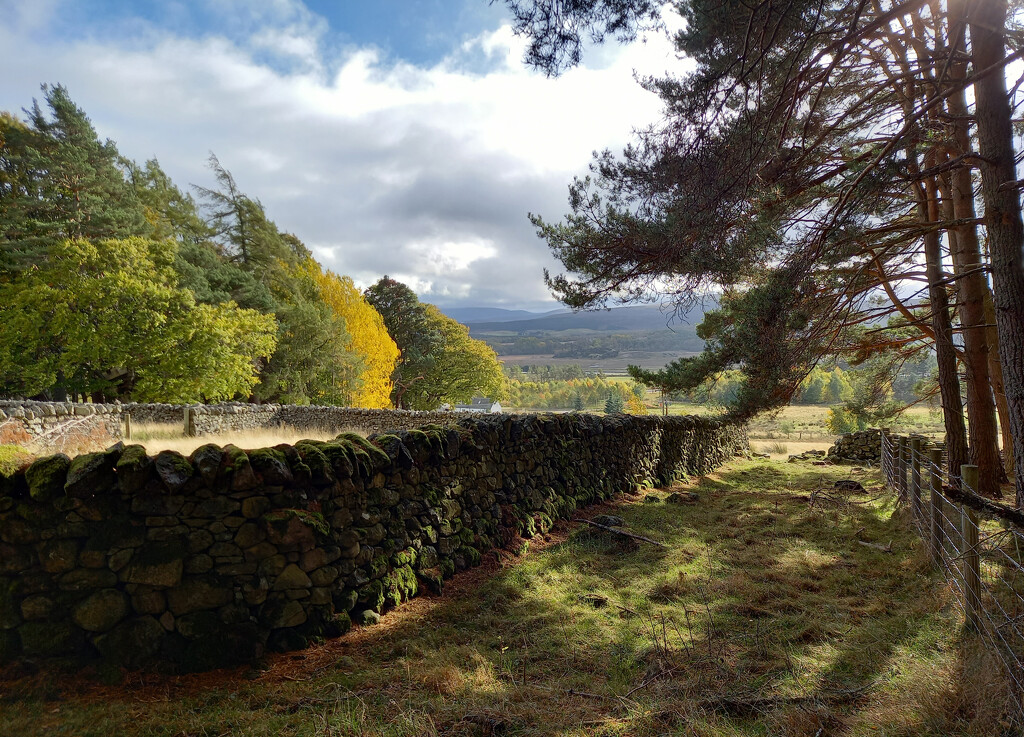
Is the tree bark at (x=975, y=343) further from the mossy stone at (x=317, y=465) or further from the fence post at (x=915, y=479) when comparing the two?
the mossy stone at (x=317, y=465)

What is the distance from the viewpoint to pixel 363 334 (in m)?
29.6

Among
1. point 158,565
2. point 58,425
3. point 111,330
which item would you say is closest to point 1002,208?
point 158,565

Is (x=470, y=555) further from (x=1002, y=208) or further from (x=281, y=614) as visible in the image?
(x=1002, y=208)

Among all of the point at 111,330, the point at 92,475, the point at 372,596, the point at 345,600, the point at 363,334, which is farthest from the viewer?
the point at 363,334

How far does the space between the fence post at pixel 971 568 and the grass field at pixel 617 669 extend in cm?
21

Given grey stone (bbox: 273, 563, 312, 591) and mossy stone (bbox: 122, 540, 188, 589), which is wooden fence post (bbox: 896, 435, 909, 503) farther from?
mossy stone (bbox: 122, 540, 188, 589)

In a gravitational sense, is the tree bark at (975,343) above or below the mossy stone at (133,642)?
above

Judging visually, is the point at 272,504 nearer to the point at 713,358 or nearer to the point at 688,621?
the point at 688,621

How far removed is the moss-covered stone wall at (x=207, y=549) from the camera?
12.0ft

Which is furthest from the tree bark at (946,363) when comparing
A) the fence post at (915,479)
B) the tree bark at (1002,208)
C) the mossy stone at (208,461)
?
the mossy stone at (208,461)

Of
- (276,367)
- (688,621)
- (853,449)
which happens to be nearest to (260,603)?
(688,621)

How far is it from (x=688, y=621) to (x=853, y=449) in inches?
676

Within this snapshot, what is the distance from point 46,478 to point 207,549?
4.05 feet

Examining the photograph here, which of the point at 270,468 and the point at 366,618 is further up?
the point at 270,468
